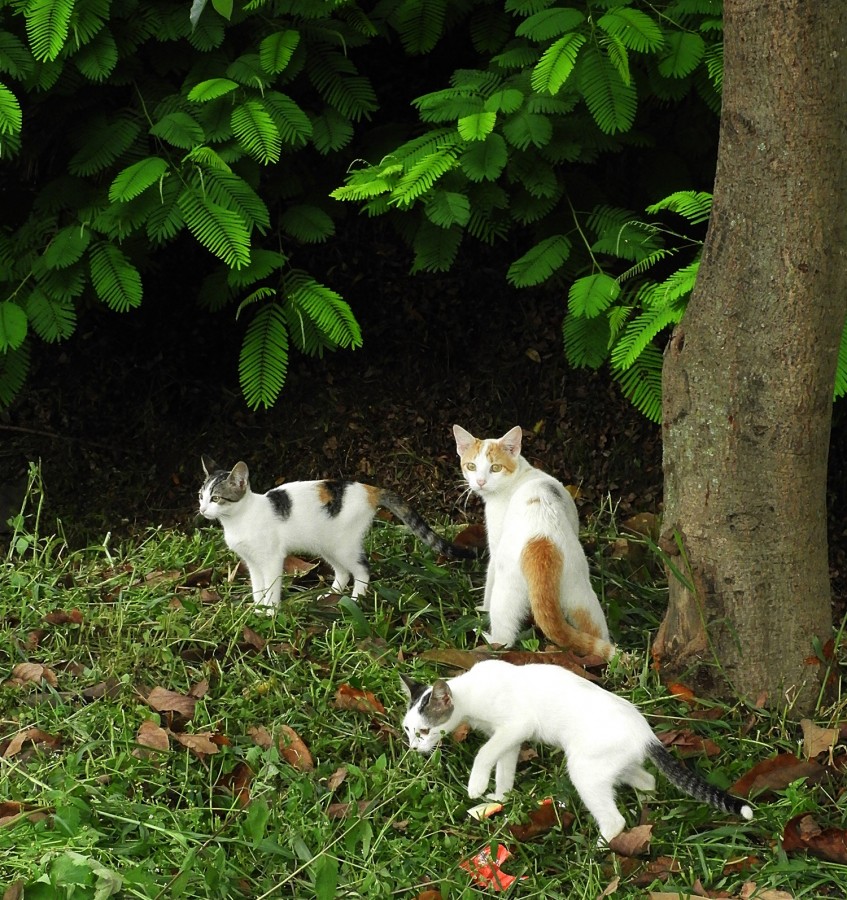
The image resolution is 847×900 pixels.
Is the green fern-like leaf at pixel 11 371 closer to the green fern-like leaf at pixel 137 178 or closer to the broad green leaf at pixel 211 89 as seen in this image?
the green fern-like leaf at pixel 137 178

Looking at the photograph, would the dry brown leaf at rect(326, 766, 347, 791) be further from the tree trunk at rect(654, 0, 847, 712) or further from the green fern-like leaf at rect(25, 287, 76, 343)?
the green fern-like leaf at rect(25, 287, 76, 343)

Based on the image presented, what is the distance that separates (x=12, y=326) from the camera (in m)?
5.36

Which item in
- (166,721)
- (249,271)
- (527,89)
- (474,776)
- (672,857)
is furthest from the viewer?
(249,271)

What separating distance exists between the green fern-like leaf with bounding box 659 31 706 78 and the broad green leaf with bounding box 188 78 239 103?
1.93m

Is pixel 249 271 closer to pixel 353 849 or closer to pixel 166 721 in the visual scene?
pixel 166 721

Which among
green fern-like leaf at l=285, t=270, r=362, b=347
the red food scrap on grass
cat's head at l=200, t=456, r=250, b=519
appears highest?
green fern-like leaf at l=285, t=270, r=362, b=347

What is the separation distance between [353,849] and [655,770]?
108 centimetres

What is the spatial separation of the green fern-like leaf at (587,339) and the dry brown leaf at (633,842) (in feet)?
7.79

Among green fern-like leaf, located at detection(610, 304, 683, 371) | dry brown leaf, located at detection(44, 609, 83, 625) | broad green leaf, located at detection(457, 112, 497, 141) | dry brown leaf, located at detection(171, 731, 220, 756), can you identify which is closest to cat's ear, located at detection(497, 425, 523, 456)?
green fern-like leaf, located at detection(610, 304, 683, 371)

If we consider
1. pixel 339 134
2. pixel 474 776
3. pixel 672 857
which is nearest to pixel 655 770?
pixel 672 857

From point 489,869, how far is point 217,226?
3047 mm

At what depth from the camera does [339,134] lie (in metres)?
5.55

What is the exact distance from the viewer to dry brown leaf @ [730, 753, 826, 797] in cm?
384

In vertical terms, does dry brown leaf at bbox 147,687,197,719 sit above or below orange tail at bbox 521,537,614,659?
below
